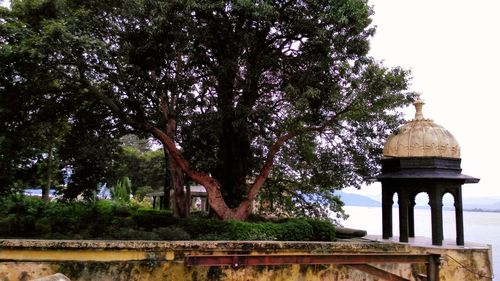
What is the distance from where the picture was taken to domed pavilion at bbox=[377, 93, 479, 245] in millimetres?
11820

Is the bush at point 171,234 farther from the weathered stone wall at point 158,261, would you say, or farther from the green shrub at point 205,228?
the weathered stone wall at point 158,261

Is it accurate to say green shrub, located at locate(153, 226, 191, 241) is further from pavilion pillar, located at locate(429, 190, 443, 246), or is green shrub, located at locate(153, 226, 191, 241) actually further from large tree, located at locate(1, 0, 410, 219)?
pavilion pillar, located at locate(429, 190, 443, 246)

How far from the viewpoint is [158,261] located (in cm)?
841

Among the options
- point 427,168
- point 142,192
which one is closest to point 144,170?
point 142,192

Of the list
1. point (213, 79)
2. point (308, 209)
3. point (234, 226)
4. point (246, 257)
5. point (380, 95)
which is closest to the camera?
point (246, 257)

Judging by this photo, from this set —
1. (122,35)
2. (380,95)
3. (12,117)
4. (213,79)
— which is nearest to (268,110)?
(213,79)

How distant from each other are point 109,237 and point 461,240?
986cm

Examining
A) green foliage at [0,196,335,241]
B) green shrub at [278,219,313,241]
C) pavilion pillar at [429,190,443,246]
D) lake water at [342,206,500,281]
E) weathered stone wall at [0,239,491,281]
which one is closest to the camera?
weathered stone wall at [0,239,491,281]

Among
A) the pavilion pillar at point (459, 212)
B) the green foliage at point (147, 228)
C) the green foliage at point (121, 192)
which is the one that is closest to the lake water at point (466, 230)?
the pavilion pillar at point (459, 212)

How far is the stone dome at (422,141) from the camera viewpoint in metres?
12.0

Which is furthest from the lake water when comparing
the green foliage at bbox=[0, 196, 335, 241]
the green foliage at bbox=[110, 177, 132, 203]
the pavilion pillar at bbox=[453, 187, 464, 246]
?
the green foliage at bbox=[110, 177, 132, 203]

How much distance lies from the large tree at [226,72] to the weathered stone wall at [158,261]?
11.9ft

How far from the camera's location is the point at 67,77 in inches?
436

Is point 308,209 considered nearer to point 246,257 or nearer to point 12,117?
point 246,257
